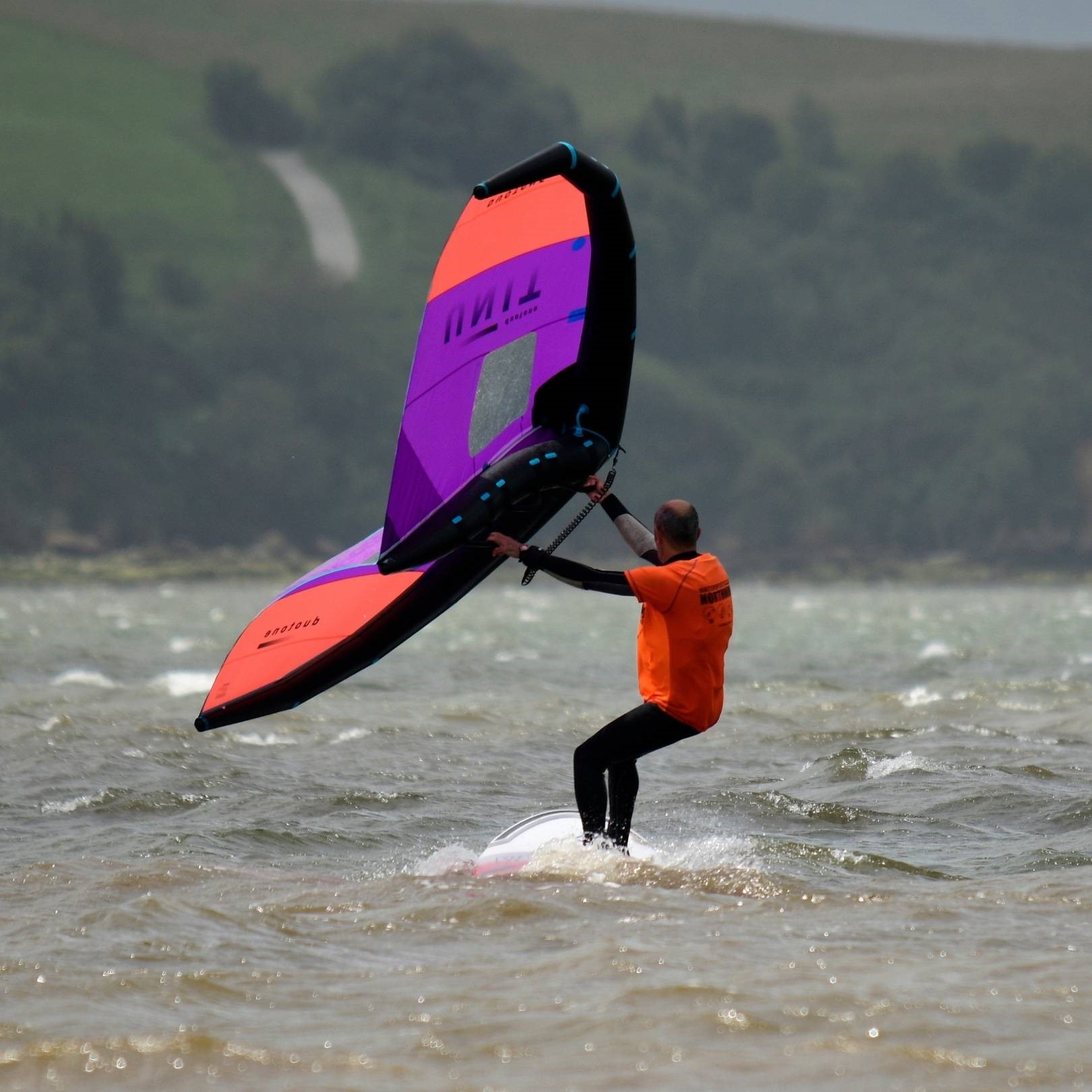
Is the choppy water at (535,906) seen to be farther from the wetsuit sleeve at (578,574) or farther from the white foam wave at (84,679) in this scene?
the white foam wave at (84,679)

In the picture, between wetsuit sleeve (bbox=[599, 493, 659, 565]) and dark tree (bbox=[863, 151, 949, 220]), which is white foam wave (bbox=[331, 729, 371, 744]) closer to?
wetsuit sleeve (bbox=[599, 493, 659, 565])

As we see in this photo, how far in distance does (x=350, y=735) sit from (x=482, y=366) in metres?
5.92

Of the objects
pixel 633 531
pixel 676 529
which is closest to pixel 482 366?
pixel 633 531

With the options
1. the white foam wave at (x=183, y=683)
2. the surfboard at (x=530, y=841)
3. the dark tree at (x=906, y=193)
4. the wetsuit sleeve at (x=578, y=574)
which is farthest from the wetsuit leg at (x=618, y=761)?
the dark tree at (x=906, y=193)

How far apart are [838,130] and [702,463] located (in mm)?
59576

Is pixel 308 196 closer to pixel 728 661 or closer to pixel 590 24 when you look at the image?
pixel 590 24

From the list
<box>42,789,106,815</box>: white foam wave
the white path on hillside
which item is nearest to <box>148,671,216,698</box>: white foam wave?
<box>42,789,106,815</box>: white foam wave

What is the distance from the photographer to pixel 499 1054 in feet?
15.8

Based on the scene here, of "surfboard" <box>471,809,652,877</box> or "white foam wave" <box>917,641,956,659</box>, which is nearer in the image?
"surfboard" <box>471,809,652,877</box>

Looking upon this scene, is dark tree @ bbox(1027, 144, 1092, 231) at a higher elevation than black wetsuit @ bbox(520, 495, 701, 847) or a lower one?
higher

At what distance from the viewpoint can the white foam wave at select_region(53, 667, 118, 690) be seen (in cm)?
1927

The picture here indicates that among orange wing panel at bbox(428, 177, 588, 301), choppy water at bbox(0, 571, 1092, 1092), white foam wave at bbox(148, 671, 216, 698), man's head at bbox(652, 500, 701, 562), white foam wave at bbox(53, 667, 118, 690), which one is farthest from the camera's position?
white foam wave at bbox(53, 667, 118, 690)

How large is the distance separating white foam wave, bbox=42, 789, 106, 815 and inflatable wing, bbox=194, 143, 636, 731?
1.52 m

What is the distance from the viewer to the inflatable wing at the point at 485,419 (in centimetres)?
786
